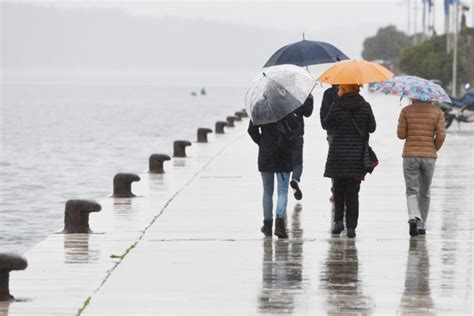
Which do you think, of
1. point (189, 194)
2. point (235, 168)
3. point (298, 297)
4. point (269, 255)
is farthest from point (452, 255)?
point (235, 168)

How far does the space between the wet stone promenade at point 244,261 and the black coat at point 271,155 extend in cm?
69

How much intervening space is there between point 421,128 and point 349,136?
2.34ft

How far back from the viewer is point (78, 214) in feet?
45.7

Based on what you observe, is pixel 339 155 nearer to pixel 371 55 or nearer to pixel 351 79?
pixel 351 79

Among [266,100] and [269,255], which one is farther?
[266,100]

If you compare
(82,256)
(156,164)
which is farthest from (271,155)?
(156,164)

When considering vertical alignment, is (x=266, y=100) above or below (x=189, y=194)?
above

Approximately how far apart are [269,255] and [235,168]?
1030 cm

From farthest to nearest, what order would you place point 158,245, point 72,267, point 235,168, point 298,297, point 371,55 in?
point 371,55, point 235,168, point 158,245, point 72,267, point 298,297

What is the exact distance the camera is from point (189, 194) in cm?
1797

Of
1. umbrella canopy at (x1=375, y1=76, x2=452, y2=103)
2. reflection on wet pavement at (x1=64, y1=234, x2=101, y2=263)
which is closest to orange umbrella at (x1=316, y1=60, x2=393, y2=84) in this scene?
umbrella canopy at (x1=375, y1=76, x2=452, y2=103)

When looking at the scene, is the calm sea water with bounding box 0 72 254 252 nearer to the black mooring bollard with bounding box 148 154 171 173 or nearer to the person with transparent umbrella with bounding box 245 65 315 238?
the black mooring bollard with bounding box 148 154 171 173

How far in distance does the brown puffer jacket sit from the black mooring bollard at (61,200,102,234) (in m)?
3.09

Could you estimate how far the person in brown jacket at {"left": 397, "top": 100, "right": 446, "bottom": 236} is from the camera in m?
13.5
